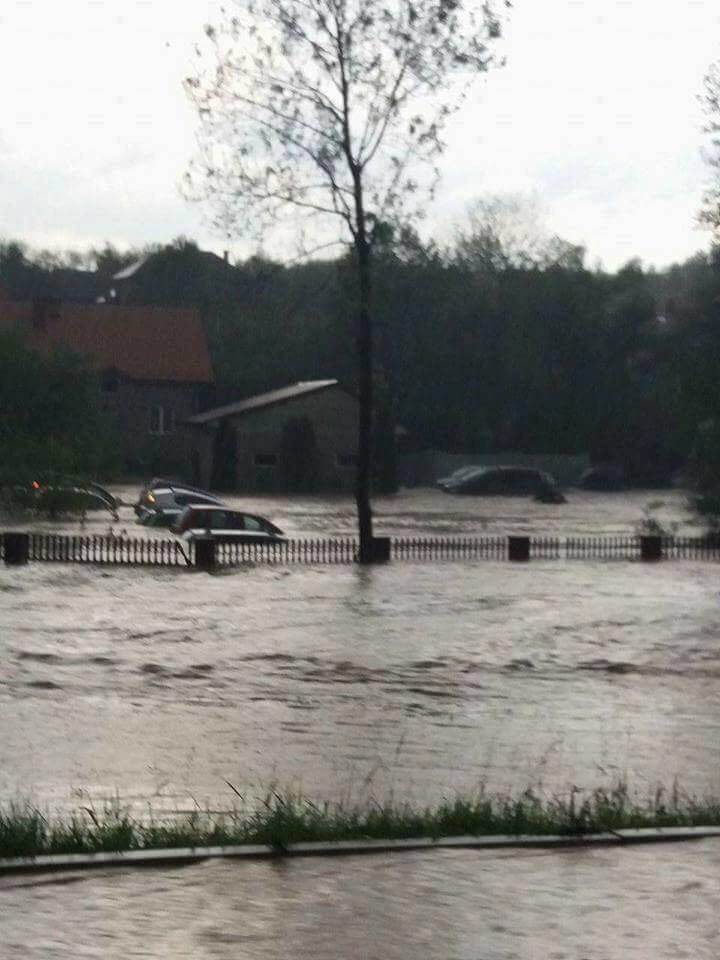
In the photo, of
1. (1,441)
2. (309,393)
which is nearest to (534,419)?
(309,393)

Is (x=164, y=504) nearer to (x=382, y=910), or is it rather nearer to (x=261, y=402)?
(x=261, y=402)

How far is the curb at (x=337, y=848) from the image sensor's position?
28.1 feet

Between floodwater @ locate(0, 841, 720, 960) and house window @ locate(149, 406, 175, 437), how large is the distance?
84.8m

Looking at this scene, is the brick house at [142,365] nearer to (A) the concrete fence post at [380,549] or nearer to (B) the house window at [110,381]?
(B) the house window at [110,381]

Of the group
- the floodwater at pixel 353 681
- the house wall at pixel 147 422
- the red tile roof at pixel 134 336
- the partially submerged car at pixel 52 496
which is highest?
the red tile roof at pixel 134 336

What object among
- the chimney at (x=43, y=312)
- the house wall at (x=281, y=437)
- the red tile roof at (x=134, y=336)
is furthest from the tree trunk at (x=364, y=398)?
the chimney at (x=43, y=312)

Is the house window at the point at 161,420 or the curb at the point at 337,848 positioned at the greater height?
the house window at the point at 161,420

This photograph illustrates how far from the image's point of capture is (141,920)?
7629mm

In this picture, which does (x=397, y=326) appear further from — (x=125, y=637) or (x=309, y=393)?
(x=125, y=637)

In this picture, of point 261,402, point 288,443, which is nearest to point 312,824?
point 288,443

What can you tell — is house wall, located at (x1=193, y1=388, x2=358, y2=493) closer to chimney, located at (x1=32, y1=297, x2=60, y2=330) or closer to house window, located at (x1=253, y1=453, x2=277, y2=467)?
house window, located at (x1=253, y1=453, x2=277, y2=467)

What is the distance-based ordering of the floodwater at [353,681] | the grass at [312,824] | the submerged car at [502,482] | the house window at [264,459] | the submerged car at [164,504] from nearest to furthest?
the grass at [312,824], the floodwater at [353,681], the submerged car at [164,504], the submerged car at [502,482], the house window at [264,459]

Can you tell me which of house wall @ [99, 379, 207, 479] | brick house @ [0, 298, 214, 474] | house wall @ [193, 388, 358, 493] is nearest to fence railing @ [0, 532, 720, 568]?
house wall @ [193, 388, 358, 493]

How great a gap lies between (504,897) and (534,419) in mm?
92810
